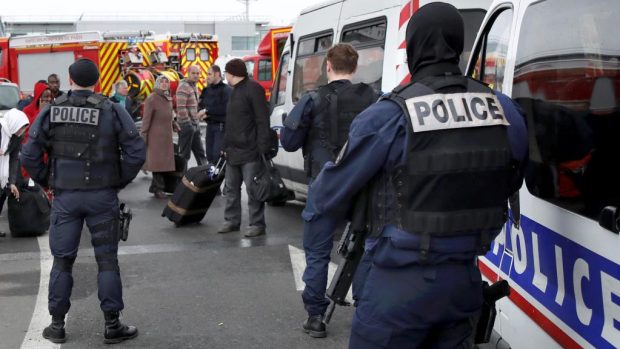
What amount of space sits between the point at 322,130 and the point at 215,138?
5663mm

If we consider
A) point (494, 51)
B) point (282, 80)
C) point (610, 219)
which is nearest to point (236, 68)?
point (282, 80)

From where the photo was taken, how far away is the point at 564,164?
286cm

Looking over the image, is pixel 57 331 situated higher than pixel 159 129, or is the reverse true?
pixel 159 129

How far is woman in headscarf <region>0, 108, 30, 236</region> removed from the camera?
24.8 feet

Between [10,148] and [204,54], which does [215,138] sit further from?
[204,54]

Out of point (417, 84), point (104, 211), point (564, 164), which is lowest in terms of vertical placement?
point (104, 211)

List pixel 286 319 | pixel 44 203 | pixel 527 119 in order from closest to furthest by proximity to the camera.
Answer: pixel 527 119, pixel 286 319, pixel 44 203

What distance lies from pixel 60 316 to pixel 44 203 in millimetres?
3410

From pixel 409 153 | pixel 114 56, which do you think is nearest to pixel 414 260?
pixel 409 153

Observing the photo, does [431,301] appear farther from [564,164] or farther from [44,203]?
[44,203]

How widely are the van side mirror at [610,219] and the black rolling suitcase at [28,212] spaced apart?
22.0 ft

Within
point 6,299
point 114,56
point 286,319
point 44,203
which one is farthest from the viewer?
point 114,56

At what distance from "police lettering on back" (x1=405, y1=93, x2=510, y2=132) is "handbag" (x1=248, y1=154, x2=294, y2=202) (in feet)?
16.5

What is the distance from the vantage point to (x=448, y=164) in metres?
2.65
